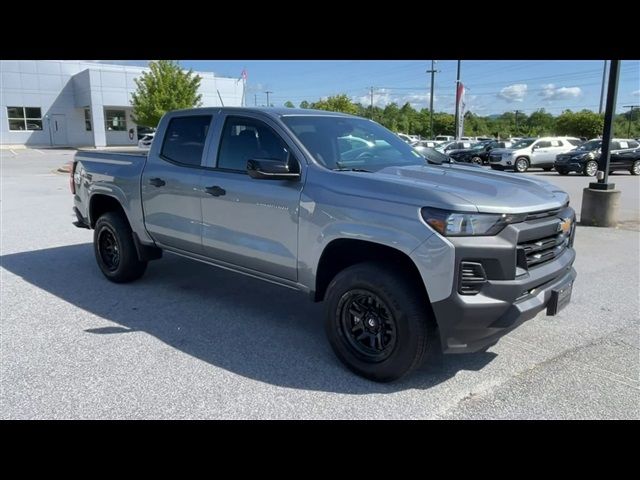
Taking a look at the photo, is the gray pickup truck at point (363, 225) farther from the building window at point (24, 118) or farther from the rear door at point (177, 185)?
the building window at point (24, 118)

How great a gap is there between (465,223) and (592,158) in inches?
860

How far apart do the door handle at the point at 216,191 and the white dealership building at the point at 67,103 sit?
4101 cm

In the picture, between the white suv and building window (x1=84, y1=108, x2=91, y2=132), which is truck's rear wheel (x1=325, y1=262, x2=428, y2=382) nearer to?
the white suv

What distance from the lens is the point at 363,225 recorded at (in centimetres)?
356

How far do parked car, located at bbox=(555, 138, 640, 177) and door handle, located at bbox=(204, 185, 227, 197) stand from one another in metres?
21.5

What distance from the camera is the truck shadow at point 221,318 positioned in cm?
383

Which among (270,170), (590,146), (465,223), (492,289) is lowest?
(492,289)

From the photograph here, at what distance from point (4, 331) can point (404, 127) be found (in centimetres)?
7544

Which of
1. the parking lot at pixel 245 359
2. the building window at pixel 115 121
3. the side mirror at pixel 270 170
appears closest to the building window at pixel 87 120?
the building window at pixel 115 121

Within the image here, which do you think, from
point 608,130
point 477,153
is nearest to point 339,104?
point 477,153

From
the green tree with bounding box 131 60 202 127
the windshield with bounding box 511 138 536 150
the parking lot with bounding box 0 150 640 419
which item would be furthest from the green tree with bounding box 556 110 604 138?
the parking lot with bounding box 0 150 640 419

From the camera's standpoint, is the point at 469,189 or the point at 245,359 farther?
the point at 245,359

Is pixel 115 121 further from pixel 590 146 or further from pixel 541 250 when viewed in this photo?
pixel 541 250
